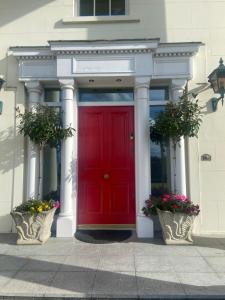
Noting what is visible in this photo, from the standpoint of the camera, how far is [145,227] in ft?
19.7

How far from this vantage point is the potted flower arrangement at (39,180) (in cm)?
559

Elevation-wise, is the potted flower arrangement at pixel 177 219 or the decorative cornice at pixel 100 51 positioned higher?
the decorative cornice at pixel 100 51

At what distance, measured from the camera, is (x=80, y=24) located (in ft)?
21.8

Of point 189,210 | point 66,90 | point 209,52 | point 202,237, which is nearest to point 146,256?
point 189,210

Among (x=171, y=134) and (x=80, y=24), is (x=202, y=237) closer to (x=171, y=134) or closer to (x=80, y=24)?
(x=171, y=134)

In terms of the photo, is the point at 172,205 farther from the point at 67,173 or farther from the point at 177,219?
the point at 67,173

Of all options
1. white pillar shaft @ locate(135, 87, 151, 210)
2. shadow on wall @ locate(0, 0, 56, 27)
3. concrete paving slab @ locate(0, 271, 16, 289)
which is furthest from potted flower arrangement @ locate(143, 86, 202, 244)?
shadow on wall @ locate(0, 0, 56, 27)

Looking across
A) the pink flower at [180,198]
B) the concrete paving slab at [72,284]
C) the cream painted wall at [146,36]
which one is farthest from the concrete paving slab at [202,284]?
the cream painted wall at [146,36]

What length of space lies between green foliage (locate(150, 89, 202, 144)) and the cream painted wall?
1.79 ft

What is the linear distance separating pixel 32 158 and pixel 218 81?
375 centimetres

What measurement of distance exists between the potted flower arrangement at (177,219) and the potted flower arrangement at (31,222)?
198cm

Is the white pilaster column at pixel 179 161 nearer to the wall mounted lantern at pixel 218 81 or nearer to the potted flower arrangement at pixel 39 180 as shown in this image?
the wall mounted lantern at pixel 218 81

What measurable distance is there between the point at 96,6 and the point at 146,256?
5037 millimetres

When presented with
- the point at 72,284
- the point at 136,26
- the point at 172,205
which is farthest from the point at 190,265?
the point at 136,26
